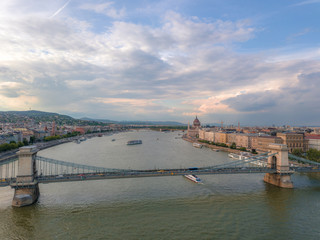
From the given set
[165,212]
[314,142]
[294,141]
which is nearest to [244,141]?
[294,141]

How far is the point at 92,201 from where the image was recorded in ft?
58.2

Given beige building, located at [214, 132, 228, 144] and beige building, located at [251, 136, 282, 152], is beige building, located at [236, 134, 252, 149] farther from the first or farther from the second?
beige building, located at [214, 132, 228, 144]

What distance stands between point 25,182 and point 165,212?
10795 millimetres

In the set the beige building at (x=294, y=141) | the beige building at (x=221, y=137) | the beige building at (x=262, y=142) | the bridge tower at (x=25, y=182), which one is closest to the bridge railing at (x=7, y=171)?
the bridge tower at (x=25, y=182)

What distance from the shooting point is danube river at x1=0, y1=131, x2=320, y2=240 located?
13141 mm

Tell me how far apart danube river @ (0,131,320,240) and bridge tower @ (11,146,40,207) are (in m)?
0.61

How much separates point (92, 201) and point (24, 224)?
4850 millimetres

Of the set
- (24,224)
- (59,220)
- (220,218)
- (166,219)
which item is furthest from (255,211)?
(24,224)

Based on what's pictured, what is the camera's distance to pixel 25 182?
16953 millimetres

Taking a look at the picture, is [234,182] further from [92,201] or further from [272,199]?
[92,201]

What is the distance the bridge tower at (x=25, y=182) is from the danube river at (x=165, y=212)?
0.61 metres

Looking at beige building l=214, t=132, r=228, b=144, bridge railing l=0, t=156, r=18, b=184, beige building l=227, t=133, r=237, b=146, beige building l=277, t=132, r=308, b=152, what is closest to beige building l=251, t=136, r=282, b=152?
beige building l=277, t=132, r=308, b=152

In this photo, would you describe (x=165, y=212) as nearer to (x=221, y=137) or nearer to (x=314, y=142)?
(x=314, y=142)

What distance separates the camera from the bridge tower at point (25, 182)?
54.5ft
